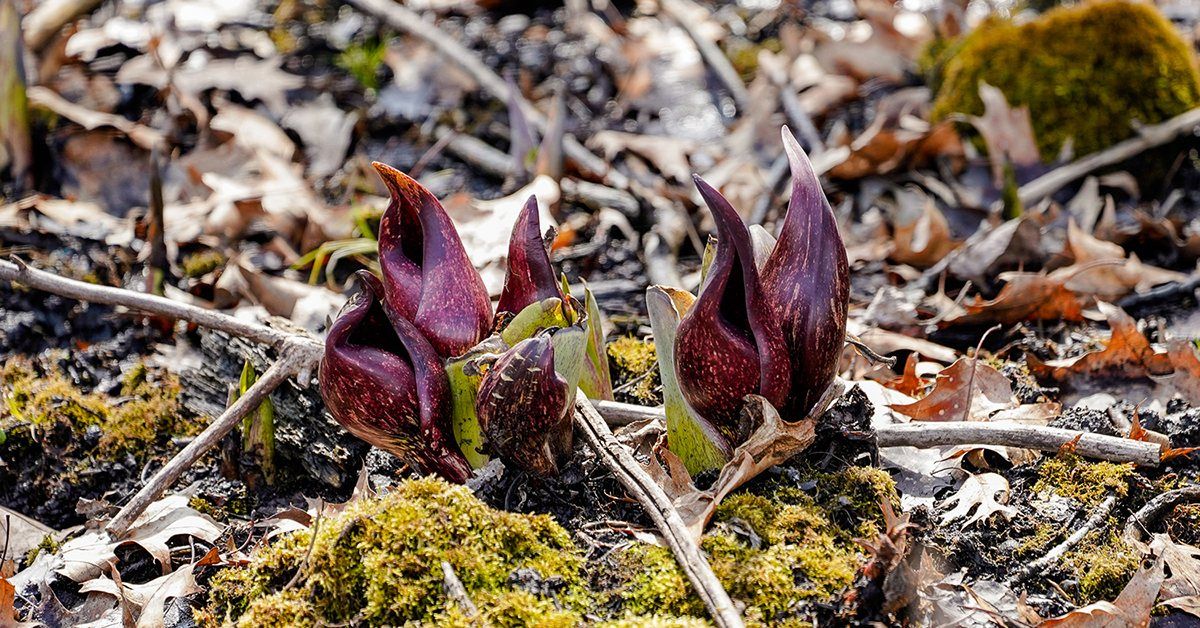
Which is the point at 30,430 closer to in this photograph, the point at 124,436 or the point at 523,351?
the point at 124,436

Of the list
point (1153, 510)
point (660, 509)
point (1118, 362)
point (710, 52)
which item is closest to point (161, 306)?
point (660, 509)

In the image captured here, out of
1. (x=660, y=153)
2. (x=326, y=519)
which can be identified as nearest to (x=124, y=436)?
(x=326, y=519)

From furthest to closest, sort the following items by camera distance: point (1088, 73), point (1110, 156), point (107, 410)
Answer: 1. point (1088, 73)
2. point (1110, 156)
3. point (107, 410)

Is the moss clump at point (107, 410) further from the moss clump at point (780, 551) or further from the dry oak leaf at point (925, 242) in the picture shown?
the dry oak leaf at point (925, 242)

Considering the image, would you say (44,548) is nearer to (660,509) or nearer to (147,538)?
(147,538)

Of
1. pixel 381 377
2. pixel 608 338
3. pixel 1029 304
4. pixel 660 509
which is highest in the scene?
pixel 381 377

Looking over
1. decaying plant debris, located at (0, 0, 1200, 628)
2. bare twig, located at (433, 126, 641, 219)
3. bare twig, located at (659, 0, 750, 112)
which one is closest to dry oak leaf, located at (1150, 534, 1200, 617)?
decaying plant debris, located at (0, 0, 1200, 628)

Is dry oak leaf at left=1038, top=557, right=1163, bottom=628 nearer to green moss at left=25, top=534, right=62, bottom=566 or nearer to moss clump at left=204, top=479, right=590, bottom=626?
moss clump at left=204, top=479, right=590, bottom=626

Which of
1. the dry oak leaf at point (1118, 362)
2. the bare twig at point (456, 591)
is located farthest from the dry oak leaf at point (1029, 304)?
the bare twig at point (456, 591)
